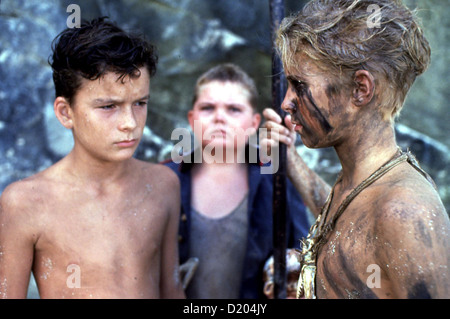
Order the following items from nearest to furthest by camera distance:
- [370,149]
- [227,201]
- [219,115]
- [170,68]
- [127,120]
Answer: [370,149] < [127,120] < [219,115] < [227,201] < [170,68]

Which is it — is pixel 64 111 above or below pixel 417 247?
above

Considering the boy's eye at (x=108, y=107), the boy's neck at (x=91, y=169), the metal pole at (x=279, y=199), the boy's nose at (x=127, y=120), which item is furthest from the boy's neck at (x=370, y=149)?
the boy's neck at (x=91, y=169)

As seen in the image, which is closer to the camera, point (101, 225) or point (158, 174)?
point (101, 225)

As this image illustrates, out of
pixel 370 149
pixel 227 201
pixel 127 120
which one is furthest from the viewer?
pixel 227 201

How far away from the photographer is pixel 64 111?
2.30m

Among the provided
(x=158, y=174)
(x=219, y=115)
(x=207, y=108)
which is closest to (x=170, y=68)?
(x=207, y=108)

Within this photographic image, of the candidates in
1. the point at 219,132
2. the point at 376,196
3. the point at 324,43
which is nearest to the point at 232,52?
the point at 219,132

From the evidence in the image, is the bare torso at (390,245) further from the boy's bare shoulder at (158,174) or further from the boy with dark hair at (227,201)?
the boy with dark hair at (227,201)

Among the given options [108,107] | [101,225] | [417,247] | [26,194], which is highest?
[108,107]

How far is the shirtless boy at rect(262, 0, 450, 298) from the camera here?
1451 mm

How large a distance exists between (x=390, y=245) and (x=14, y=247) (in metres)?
1.52

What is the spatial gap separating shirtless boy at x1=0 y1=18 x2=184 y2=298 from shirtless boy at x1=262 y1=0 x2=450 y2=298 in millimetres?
785

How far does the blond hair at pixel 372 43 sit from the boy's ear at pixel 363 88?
0.07ft

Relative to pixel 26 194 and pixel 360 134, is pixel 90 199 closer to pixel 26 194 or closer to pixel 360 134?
pixel 26 194
